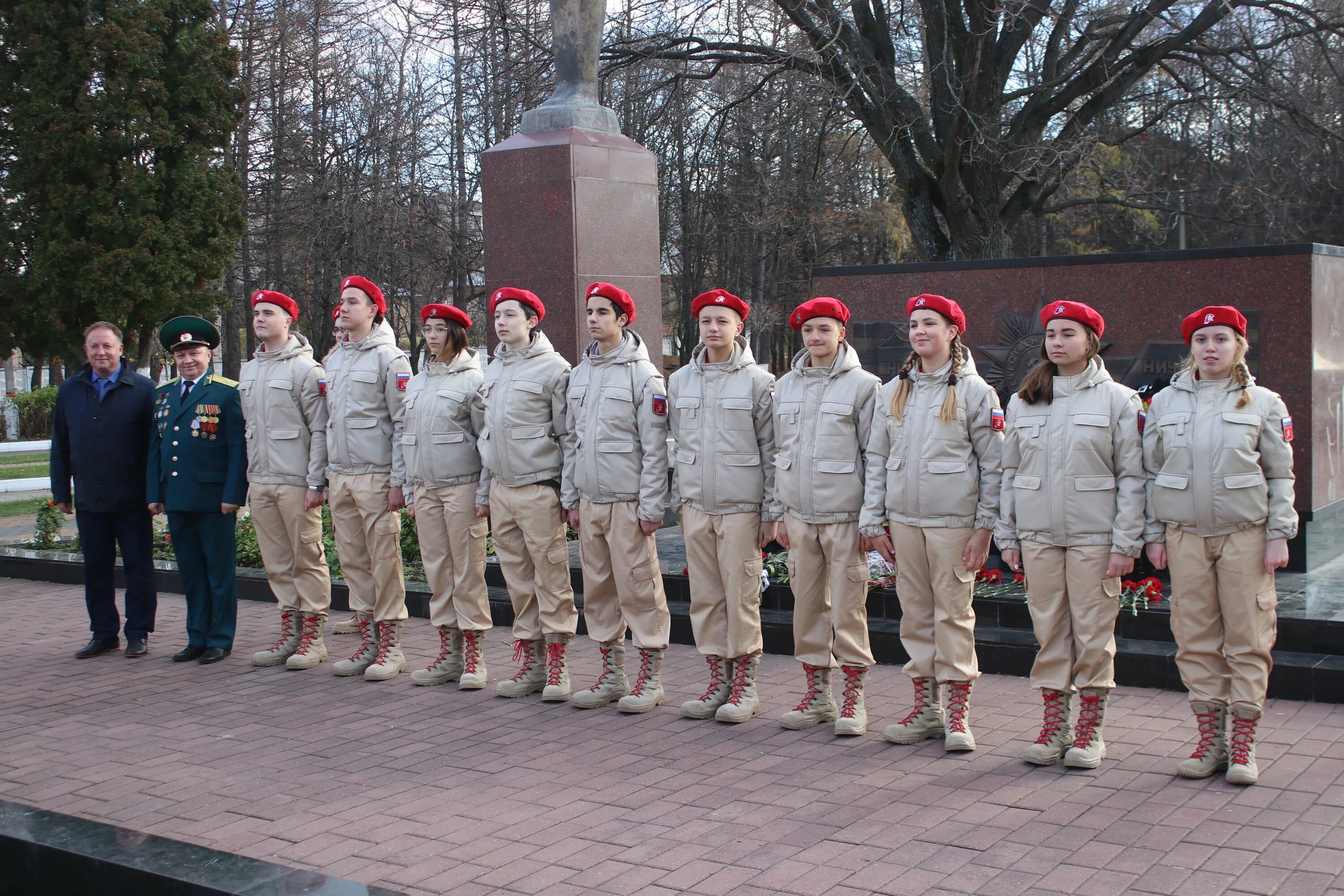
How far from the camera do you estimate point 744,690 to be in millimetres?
5707

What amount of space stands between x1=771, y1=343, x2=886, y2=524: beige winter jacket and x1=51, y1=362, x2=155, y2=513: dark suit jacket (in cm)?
422

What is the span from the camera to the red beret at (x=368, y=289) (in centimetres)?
670

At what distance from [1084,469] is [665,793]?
6.69 ft

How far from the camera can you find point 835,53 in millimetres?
13789

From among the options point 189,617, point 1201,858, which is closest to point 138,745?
point 189,617

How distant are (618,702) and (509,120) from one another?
16.2 m

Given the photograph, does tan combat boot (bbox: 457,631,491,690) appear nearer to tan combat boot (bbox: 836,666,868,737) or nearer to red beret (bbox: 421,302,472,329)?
red beret (bbox: 421,302,472,329)

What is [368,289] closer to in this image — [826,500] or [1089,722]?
[826,500]

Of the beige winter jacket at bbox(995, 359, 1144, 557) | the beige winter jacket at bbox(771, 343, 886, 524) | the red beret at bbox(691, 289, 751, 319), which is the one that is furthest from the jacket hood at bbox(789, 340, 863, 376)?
the beige winter jacket at bbox(995, 359, 1144, 557)

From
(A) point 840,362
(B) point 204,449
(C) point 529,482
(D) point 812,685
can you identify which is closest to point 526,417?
(C) point 529,482

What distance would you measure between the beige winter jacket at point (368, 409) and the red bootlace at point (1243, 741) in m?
4.19

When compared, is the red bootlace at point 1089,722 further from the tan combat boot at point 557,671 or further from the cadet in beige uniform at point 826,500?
the tan combat boot at point 557,671

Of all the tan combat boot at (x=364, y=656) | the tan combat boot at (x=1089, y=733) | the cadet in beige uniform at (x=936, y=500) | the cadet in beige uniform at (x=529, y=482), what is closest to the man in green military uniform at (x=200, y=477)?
the tan combat boot at (x=364, y=656)

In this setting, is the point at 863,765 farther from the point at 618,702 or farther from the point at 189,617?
the point at 189,617
